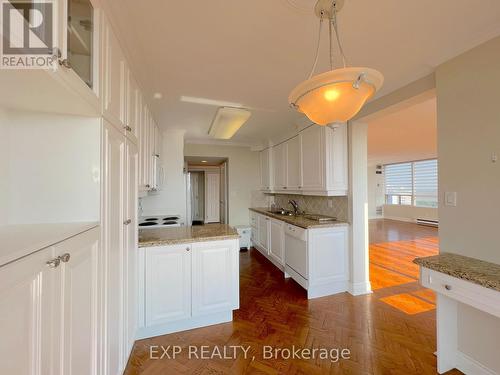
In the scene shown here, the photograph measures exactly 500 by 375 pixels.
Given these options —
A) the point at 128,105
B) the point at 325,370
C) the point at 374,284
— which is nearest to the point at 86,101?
the point at 128,105

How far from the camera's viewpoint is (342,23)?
1.38m

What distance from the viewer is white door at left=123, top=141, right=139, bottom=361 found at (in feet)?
5.08

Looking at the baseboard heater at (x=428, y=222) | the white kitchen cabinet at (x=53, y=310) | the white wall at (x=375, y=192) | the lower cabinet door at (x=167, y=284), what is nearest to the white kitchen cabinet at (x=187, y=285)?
the lower cabinet door at (x=167, y=284)

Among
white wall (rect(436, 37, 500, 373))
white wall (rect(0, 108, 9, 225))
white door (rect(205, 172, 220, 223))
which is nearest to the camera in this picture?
white wall (rect(0, 108, 9, 225))

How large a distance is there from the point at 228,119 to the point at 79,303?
2591mm

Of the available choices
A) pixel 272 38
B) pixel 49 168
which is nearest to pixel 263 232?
pixel 272 38

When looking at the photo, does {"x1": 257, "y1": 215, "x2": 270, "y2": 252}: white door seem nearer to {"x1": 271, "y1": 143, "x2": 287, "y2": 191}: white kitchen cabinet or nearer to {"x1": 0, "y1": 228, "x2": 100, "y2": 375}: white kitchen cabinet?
{"x1": 271, "y1": 143, "x2": 287, "y2": 191}: white kitchen cabinet

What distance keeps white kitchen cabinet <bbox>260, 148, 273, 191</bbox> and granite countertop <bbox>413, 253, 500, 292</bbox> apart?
3158 millimetres

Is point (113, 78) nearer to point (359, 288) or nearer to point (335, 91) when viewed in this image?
point (335, 91)

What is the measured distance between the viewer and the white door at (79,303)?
2.69 feet

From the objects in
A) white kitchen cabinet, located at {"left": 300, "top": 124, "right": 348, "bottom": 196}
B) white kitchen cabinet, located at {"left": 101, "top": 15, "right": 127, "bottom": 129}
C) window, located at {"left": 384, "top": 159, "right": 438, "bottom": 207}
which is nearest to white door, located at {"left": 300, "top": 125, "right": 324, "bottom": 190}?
white kitchen cabinet, located at {"left": 300, "top": 124, "right": 348, "bottom": 196}

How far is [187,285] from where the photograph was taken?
204 centimetres

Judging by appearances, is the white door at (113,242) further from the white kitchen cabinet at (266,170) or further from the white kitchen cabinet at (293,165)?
the white kitchen cabinet at (266,170)

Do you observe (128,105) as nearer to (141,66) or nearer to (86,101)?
(141,66)
